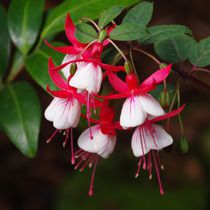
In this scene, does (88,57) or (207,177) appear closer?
(88,57)

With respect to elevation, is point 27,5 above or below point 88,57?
below

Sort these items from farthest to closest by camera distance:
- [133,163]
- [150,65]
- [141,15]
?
[150,65] → [133,163] → [141,15]

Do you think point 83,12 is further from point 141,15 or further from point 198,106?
point 198,106

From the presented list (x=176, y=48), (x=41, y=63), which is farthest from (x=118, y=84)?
(x=41, y=63)

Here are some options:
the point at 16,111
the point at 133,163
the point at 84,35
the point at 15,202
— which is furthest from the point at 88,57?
the point at 15,202

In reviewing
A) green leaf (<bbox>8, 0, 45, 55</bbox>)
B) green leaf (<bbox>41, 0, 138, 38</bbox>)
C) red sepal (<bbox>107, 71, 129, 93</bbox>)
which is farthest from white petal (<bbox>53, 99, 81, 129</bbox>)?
green leaf (<bbox>8, 0, 45, 55</bbox>)

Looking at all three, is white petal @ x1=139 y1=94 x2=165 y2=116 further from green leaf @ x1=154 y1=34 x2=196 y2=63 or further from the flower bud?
green leaf @ x1=154 y1=34 x2=196 y2=63

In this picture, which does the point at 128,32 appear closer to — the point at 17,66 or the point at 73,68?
the point at 73,68
